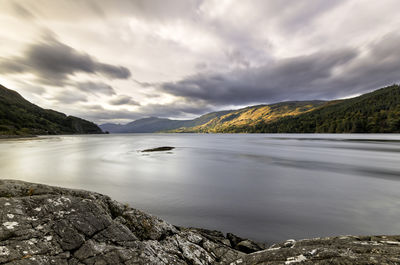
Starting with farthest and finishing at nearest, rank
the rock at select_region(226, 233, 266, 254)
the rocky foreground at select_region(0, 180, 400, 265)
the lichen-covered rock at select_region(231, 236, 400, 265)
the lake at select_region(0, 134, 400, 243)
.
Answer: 1. the lake at select_region(0, 134, 400, 243)
2. the rock at select_region(226, 233, 266, 254)
3. the rocky foreground at select_region(0, 180, 400, 265)
4. the lichen-covered rock at select_region(231, 236, 400, 265)

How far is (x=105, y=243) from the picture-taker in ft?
13.2

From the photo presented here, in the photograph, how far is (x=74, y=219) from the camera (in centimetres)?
432

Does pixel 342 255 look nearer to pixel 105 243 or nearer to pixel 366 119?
pixel 105 243

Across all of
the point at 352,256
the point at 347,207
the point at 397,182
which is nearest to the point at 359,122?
the point at 397,182

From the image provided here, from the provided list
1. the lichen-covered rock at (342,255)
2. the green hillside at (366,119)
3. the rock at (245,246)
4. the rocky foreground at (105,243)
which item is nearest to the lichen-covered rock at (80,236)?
the rocky foreground at (105,243)

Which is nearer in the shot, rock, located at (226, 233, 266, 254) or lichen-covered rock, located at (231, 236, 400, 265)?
lichen-covered rock, located at (231, 236, 400, 265)

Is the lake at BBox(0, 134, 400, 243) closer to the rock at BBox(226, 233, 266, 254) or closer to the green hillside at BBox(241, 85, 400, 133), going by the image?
the rock at BBox(226, 233, 266, 254)

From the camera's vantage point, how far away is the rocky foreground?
11.1ft

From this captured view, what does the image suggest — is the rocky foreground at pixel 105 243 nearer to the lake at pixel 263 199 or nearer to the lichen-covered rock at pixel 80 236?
the lichen-covered rock at pixel 80 236

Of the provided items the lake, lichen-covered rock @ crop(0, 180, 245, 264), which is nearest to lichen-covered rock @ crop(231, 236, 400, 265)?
lichen-covered rock @ crop(0, 180, 245, 264)

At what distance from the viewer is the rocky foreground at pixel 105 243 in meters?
3.39

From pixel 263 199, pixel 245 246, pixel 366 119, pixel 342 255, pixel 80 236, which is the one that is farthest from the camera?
pixel 366 119

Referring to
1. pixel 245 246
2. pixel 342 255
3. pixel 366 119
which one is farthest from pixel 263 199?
pixel 366 119

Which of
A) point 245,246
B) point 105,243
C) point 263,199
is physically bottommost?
point 263,199
